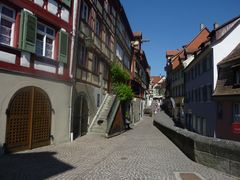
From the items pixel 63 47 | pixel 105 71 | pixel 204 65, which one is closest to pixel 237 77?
pixel 204 65

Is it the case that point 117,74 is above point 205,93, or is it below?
above

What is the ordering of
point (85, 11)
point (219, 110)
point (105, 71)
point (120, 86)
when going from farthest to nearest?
point (120, 86) → point (105, 71) → point (219, 110) → point (85, 11)

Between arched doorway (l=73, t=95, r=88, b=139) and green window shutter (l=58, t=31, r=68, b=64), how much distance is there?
325 cm

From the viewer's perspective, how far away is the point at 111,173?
819 centimetres

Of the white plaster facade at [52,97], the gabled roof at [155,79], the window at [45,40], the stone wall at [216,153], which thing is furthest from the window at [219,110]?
the gabled roof at [155,79]

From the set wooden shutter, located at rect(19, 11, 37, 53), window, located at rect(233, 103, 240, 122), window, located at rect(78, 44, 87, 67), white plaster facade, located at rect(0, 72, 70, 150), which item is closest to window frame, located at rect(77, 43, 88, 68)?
window, located at rect(78, 44, 87, 67)

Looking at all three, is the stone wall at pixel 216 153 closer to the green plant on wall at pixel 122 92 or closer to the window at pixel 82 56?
the window at pixel 82 56

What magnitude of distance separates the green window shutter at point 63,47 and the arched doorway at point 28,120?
215 centimetres

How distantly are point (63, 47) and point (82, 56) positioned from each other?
3.48m

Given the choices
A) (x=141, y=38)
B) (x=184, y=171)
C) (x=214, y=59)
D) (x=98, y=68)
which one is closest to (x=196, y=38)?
(x=141, y=38)

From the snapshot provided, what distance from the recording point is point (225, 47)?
22.1m

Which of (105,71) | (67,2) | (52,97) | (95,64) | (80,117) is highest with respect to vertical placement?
(67,2)

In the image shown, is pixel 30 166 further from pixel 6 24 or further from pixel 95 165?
pixel 6 24

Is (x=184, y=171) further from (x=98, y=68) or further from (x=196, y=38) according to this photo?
(x=196, y=38)
